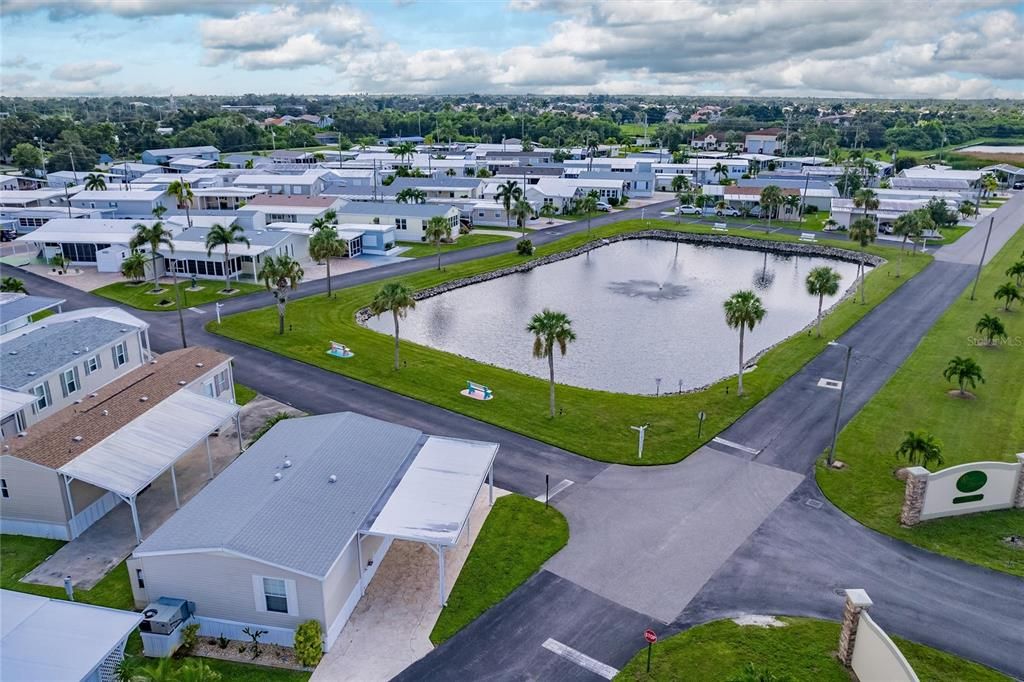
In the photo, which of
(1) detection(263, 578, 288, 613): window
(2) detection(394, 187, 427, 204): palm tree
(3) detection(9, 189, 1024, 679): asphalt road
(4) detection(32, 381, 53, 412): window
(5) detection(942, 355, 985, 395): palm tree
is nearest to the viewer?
(1) detection(263, 578, 288, 613): window

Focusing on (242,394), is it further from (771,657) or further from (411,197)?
(411,197)

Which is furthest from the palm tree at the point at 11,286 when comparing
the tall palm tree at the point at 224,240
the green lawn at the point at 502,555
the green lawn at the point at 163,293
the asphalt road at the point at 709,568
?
the green lawn at the point at 502,555

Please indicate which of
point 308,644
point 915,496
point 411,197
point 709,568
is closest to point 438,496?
point 308,644

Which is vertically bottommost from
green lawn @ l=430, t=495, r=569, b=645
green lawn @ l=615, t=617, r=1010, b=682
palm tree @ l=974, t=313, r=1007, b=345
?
green lawn @ l=615, t=617, r=1010, b=682

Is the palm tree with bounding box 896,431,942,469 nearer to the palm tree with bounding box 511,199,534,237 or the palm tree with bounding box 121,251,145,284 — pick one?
the palm tree with bounding box 121,251,145,284

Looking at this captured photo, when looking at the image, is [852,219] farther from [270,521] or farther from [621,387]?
[270,521]

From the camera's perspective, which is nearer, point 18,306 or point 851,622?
point 851,622

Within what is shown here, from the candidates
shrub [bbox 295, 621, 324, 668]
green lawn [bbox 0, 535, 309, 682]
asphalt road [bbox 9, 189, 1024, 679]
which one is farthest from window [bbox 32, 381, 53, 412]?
shrub [bbox 295, 621, 324, 668]
